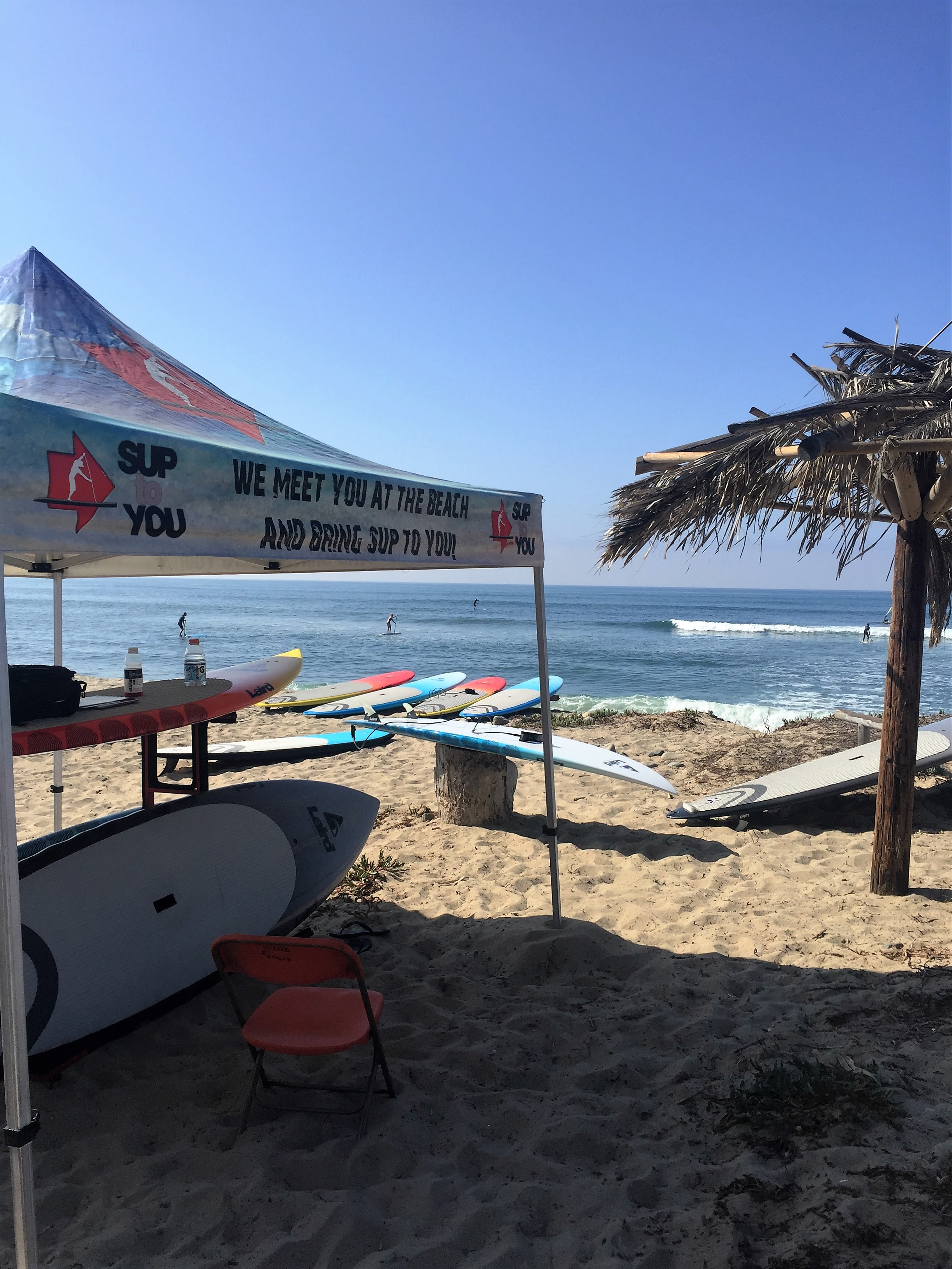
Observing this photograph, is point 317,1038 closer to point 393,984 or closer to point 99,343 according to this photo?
point 393,984

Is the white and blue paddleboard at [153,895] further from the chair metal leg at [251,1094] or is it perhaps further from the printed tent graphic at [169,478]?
the printed tent graphic at [169,478]

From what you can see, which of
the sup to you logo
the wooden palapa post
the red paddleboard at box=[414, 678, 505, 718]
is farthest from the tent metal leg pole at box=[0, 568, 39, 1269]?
the red paddleboard at box=[414, 678, 505, 718]

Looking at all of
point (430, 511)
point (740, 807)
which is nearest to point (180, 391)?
point (430, 511)

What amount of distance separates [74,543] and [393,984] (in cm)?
280

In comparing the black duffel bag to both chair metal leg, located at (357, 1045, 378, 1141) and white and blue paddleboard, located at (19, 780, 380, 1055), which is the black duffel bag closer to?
white and blue paddleboard, located at (19, 780, 380, 1055)

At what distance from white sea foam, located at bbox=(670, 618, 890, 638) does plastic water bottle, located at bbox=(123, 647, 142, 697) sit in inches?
1840

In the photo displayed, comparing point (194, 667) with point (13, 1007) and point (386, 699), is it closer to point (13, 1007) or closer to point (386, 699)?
point (13, 1007)

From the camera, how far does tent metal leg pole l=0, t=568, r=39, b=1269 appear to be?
6.41 feet

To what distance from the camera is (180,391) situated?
377 centimetres

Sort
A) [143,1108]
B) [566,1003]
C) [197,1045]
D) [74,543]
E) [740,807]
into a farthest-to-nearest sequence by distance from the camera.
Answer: [740,807] < [566,1003] < [197,1045] < [143,1108] < [74,543]

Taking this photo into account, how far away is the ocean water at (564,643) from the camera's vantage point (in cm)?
2458

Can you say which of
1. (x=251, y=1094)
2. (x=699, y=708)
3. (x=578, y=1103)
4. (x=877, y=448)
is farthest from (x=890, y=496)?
(x=699, y=708)

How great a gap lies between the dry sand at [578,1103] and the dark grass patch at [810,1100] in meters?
0.01

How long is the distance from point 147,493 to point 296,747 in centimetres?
681
